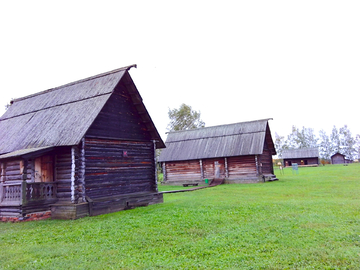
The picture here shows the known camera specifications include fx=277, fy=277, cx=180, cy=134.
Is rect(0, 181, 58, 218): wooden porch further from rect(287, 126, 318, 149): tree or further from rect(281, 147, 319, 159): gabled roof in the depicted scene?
rect(287, 126, 318, 149): tree

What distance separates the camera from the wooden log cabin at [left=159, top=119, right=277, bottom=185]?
28.6 metres

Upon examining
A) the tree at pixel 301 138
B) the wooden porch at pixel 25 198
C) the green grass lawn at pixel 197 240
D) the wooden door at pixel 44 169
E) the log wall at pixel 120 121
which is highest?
the tree at pixel 301 138

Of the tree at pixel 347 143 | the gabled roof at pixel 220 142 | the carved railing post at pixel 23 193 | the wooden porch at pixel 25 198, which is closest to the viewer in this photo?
the carved railing post at pixel 23 193

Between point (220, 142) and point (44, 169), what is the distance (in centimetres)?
2134

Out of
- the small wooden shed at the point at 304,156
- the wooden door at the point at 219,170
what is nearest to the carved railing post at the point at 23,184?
the wooden door at the point at 219,170

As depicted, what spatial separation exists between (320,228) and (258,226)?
1805 mm

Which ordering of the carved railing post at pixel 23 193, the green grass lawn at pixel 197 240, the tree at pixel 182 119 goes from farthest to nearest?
the tree at pixel 182 119
the carved railing post at pixel 23 193
the green grass lawn at pixel 197 240

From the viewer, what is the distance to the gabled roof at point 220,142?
29156 millimetres

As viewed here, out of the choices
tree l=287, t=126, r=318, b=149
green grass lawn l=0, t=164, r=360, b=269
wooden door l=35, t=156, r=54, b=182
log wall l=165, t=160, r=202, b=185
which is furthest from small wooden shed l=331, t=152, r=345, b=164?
wooden door l=35, t=156, r=54, b=182

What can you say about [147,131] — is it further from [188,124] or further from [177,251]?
[188,124]

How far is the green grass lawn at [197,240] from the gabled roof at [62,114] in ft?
13.3

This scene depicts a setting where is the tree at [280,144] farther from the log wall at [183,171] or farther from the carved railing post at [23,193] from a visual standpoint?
the carved railing post at [23,193]

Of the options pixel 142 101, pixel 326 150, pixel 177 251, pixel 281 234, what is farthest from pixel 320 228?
pixel 326 150

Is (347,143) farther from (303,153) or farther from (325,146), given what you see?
(303,153)
